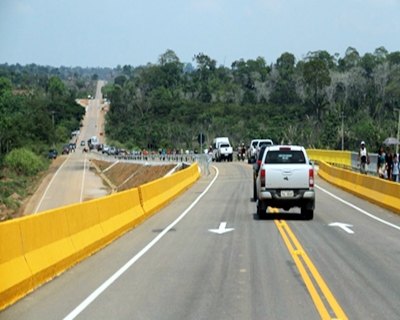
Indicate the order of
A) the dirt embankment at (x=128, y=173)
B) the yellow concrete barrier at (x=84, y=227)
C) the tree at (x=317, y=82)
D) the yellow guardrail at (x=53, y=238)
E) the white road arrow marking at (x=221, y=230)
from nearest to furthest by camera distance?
the yellow guardrail at (x=53, y=238)
the yellow concrete barrier at (x=84, y=227)
the white road arrow marking at (x=221, y=230)
the dirt embankment at (x=128, y=173)
the tree at (x=317, y=82)

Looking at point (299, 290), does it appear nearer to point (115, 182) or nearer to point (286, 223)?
point (286, 223)

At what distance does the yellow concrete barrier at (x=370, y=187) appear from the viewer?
2839 centimetres

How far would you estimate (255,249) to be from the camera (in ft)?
57.4

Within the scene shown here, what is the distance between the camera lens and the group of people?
35938 mm

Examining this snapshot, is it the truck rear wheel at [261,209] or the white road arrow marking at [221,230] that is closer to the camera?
the white road arrow marking at [221,230]

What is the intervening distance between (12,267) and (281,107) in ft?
450

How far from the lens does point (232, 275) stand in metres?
13.8

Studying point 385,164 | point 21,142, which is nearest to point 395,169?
point 385,164

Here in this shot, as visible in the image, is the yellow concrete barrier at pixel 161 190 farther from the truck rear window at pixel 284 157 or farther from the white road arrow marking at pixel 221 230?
the truck rear window at pixel 284 157

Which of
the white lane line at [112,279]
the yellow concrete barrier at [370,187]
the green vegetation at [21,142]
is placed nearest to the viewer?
the white lane line at [112,279]

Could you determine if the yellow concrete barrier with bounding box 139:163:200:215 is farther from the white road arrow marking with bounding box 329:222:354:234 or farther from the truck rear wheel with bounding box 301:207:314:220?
the white road arrow marking with bounding box 329:222:354:234

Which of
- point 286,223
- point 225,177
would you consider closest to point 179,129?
point 225,177

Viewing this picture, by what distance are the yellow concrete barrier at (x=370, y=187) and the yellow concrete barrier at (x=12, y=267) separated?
1779 centimetres

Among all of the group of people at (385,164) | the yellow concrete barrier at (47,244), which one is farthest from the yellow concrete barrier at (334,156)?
the yellow concrete barrier at (47,244)
